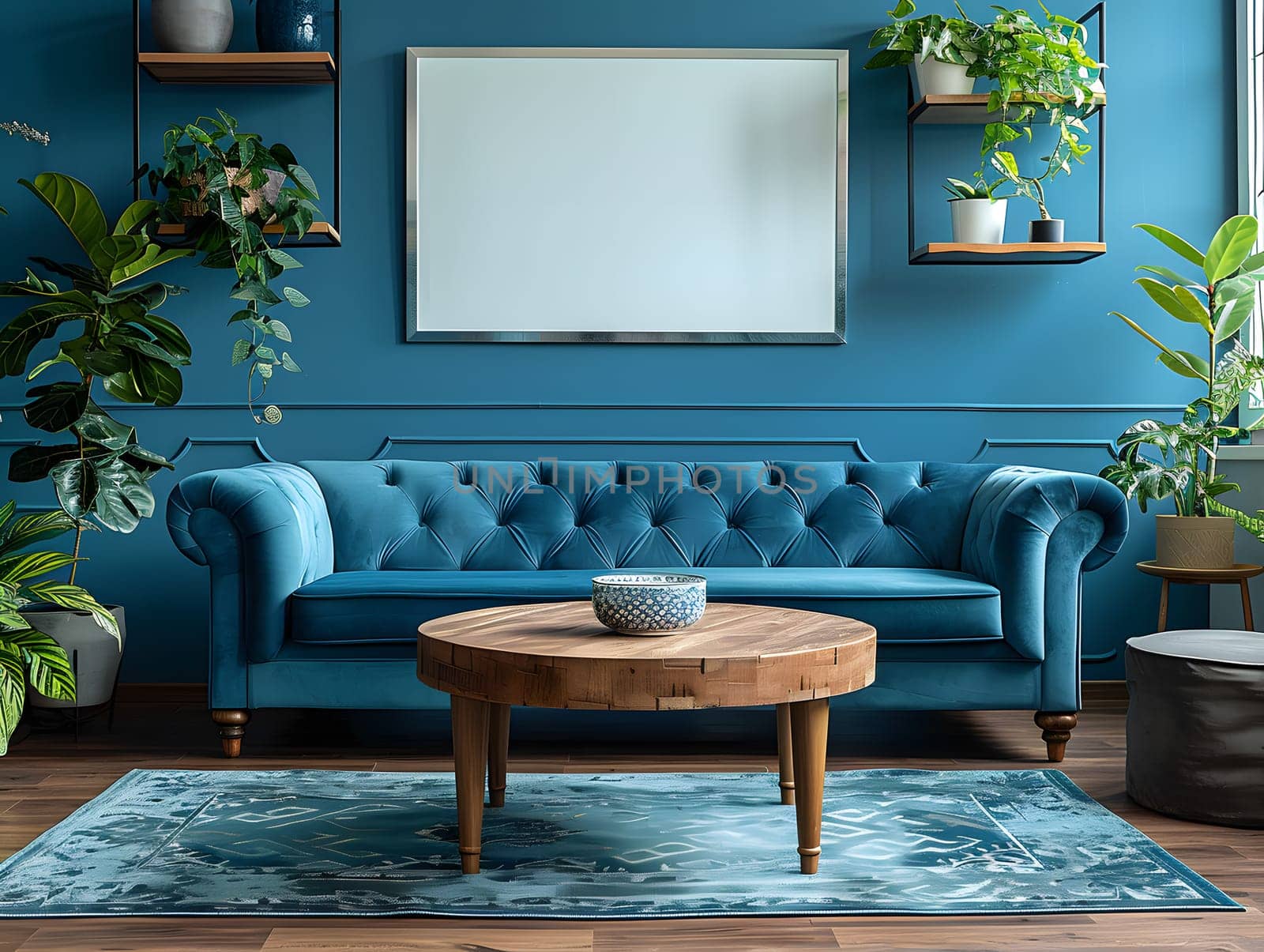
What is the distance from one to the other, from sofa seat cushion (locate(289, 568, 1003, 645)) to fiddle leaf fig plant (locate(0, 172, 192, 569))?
56 centimetres

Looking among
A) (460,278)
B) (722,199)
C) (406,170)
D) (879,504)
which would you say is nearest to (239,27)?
(406,170)

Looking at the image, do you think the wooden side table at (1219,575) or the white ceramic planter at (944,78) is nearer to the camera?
the wooden side table at (1219,575)

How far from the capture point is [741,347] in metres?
3.51

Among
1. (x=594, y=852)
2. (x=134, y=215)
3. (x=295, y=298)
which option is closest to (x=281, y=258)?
(x=295, y=298)

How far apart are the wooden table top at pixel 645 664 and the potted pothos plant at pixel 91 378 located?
133 cm

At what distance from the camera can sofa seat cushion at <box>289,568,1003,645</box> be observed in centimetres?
260

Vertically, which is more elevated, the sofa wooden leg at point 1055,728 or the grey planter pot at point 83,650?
the grey planter pot at point 83,650

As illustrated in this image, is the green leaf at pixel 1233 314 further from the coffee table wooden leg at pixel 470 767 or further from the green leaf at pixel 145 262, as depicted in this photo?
the green leaf at pixel 145 262

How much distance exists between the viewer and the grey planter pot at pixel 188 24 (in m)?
3.23

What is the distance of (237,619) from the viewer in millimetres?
2639

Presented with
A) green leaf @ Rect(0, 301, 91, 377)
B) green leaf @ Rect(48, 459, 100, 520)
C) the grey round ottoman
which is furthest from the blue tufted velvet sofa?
green leaf @ Rect(0, 301, 91, 377)

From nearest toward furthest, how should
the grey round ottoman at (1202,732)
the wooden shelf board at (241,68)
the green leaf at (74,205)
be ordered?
the grey round ottoman at (1202,732)
the green leaf at (74,205)
the wooden shelf board at (241,68)

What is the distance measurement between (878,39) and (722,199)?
685mm

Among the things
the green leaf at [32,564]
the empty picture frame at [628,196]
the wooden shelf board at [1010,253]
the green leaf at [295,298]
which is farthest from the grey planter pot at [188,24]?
the wooden shelf board at [1010,253]
